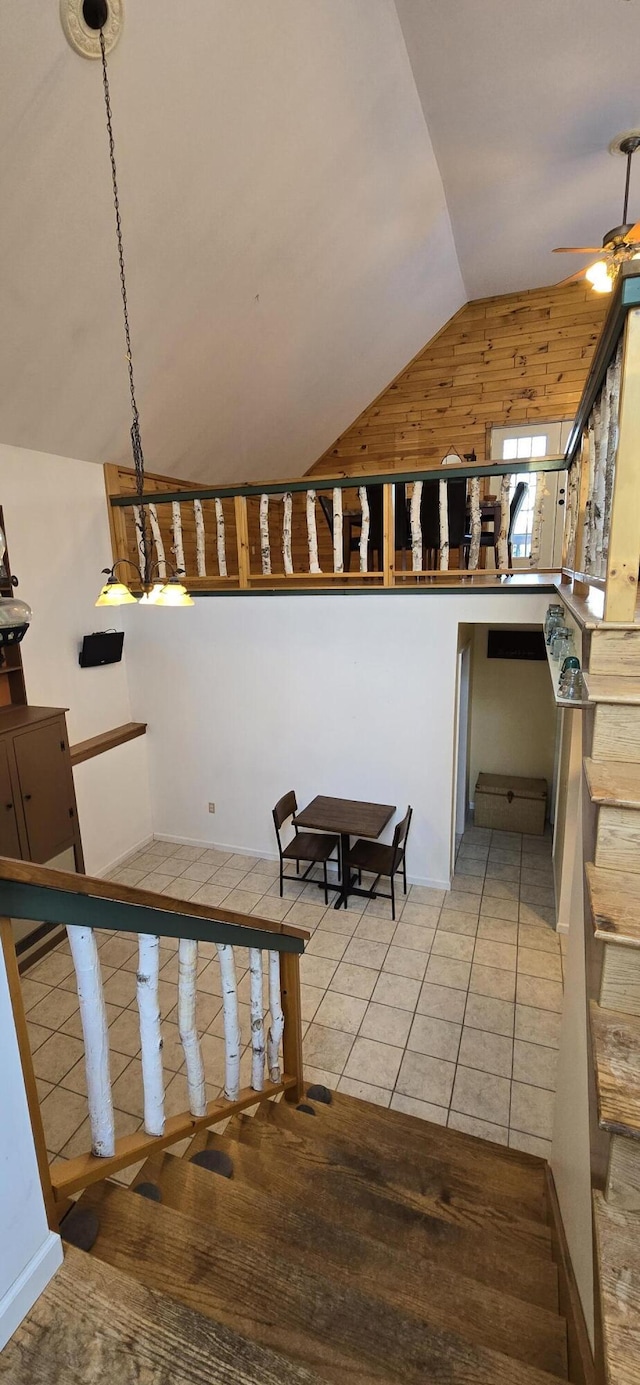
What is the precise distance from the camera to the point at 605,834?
1.41 meters

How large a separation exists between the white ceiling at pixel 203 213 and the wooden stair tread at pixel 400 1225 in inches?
154

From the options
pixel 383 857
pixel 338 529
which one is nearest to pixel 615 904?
pixel 383 857

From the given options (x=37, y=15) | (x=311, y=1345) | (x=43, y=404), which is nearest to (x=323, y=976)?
(x=311, y=1345)

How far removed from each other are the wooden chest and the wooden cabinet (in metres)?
3.62

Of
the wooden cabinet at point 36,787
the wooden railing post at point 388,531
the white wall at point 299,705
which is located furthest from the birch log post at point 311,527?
the wooden cabinet at point 36,787

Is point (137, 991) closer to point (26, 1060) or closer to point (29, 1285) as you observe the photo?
point (26, 1060)

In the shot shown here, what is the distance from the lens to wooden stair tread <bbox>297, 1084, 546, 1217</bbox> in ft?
6.63

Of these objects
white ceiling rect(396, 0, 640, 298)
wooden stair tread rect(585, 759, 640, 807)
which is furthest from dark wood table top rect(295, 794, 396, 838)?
white ceiling rect(396, 0, 640, 298)

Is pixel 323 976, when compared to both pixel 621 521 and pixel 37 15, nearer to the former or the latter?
pixel 621 521

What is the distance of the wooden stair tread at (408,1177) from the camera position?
171cm

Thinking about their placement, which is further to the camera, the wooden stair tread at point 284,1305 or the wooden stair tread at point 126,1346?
the wooden stair tread at point 284,1305

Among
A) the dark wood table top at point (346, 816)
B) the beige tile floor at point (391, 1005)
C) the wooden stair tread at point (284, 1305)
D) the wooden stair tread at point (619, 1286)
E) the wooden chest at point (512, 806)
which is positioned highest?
the wooden stair tread at point (619, 1286)

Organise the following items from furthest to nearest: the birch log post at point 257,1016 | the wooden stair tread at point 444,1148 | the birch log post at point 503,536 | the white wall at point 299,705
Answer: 1. the white wall at point 299,705
2. the birch log post at point 503,536
3. the wooden stair tread at point 444,1148
4. the birch log post at point 257,1016

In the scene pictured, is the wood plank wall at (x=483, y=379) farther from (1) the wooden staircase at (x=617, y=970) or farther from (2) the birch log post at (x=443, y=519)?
(1) the wooden staircase at (x=617, y=970)
